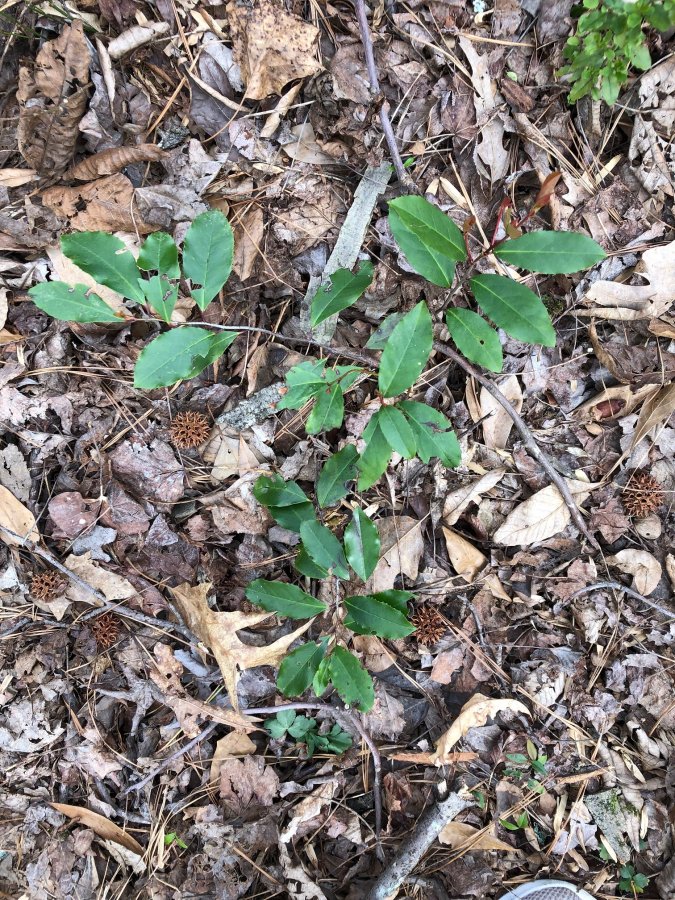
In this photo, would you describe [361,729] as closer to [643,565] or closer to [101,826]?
[101,826]

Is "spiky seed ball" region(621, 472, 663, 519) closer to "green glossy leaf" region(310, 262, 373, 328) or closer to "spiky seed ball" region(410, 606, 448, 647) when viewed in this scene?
"spiky seed ball" region(410, 606, 448, 647)

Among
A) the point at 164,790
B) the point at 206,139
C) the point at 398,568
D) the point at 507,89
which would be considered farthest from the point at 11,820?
the point at 507,89

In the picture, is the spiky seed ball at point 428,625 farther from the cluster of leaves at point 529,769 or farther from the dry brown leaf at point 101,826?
the dry brown leaf at point 101,826

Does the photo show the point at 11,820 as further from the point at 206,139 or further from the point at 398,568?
the point at 206,139

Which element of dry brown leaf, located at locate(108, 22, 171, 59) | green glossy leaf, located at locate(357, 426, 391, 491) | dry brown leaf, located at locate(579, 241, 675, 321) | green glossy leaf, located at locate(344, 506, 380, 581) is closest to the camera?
green glossy leaf, located at locate(357, 426, 391, 491)

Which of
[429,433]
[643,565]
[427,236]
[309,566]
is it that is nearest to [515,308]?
[427,236]

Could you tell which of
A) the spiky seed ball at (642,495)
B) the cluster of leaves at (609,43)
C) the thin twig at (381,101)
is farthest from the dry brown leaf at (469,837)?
the cluster of leaves at (609,43)

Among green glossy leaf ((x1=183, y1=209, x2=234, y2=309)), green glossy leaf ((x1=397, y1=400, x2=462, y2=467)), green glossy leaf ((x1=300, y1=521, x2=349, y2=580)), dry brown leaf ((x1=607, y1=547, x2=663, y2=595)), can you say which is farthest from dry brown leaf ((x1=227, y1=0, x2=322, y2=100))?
dry brown leaf ((x1=607, y1=547, x2=663, y2=595))
